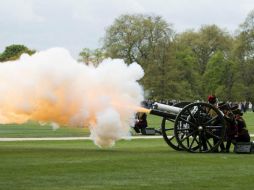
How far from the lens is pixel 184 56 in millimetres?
103188

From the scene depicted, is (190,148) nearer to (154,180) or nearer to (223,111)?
→ (223,111)

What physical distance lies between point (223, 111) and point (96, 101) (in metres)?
4.46

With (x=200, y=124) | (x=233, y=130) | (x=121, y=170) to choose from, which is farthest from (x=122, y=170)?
(x=233, y=130)

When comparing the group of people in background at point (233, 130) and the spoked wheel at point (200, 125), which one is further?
the group of people in background at point (233, 130)

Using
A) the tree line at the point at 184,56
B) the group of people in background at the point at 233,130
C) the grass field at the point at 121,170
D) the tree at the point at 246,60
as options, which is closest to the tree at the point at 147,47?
the tree line at the point at 184,56

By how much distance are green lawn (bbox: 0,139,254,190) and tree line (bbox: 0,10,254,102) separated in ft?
187

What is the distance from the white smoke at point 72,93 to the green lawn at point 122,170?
3.63 ft

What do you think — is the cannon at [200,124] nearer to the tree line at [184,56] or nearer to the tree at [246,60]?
the tree line at [184,56]

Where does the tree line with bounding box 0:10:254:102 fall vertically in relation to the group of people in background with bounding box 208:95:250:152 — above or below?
above

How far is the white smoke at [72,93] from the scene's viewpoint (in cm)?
2197

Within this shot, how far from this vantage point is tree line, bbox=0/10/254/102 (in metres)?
89.7

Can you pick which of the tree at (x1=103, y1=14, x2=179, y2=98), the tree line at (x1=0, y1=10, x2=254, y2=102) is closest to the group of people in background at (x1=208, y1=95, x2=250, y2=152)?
the tree line at (x1=0, y1=10, x2=254, y2=102)

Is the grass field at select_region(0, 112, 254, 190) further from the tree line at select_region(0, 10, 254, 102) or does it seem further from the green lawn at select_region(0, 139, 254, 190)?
the tree line at select_region(0, 10, 254, 102)

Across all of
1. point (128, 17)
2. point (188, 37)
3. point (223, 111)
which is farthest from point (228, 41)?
point (223, 111)
